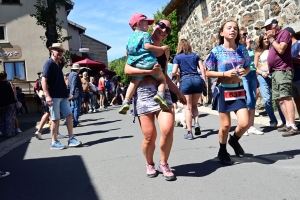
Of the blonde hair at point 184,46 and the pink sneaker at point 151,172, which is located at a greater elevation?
the blonde hair at point 184,46

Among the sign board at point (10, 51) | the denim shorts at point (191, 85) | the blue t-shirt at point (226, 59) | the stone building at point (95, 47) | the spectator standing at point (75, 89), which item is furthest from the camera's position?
the stone building at point (95, 47)

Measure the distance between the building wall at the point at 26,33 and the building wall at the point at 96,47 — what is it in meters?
30.1

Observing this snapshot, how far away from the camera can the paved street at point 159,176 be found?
3543mm

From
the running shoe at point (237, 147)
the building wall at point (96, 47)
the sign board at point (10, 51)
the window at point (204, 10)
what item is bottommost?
the running shoe at point (237, 147)

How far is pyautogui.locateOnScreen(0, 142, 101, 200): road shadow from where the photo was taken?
12.5 feet

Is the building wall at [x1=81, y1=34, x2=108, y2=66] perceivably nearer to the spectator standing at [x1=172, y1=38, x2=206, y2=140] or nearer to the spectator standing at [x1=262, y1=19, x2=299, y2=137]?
the spectator standing at [x1=172, y1=38, x2=206, y2=140]

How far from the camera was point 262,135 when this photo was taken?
6.28 meters

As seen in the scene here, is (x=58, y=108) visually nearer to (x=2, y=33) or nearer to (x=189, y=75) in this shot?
(x=189, y=75)

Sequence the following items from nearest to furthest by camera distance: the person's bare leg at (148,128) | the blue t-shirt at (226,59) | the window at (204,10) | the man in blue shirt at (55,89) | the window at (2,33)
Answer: the person's bare leg at (148,128)
the blue t-shirt at (226,59)
the man in blue shirt at (55,89)
the window at (204,10)
the window at (2,33)

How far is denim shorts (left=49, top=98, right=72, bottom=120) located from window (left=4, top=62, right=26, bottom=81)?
69.5 feet

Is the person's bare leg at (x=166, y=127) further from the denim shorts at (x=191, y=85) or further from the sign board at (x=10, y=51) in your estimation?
the sign board at (x=10, y=51)

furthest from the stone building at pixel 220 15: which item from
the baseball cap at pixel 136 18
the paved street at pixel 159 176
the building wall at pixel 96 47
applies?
the building wall at pixel 96 47

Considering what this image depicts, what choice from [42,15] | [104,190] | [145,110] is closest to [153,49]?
[145,110]

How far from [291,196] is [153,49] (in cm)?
197
